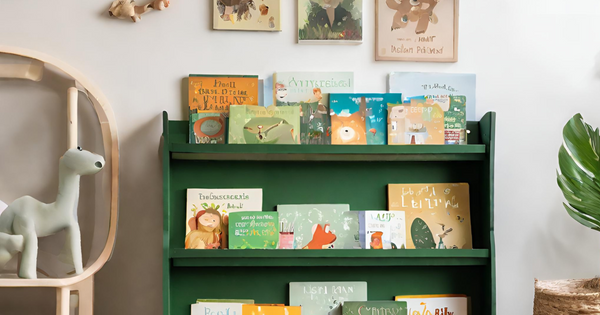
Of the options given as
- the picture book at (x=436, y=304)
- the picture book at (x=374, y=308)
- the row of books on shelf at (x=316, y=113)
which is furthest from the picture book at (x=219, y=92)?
the picture book at (x=436, y=304)

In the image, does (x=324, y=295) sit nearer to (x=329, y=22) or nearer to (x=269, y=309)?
(x=269, y=309)

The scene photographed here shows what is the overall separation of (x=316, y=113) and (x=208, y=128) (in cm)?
35

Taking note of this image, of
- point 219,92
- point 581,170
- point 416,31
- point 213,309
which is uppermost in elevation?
point 416,31

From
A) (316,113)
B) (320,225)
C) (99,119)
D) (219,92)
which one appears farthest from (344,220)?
(99,119)

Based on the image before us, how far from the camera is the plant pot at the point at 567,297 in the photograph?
1331 mm

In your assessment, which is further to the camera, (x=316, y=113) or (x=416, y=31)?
(x=416, y=31)

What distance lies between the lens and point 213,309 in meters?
1.49

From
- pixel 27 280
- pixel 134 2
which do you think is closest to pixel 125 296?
pixel 27 280

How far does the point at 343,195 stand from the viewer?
1570 millimetres

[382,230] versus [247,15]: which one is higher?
[247,15]

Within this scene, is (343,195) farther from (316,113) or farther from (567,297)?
(567,297)

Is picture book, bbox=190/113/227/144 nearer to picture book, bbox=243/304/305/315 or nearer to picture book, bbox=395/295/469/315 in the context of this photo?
picture book, bbox=243/304/305/315

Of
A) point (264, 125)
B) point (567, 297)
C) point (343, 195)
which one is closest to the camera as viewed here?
point (567, 297)

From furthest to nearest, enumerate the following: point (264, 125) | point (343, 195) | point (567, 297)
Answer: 1. point (343, 195)
2. point (264, 125)
3. point (567, 297)
